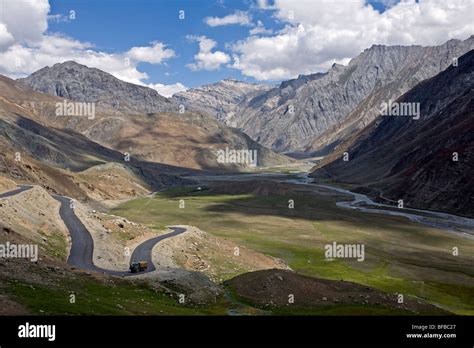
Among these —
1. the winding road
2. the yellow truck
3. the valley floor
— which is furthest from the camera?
the winding road

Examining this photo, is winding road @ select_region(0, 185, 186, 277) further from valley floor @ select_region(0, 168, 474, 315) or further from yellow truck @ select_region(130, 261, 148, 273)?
valley floor @ select_region(0, 168, 474, 315)

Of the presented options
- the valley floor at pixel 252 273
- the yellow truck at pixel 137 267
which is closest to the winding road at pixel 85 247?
the yellow truck at pixel 137 267

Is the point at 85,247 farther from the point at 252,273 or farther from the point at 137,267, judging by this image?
the point at 252,273

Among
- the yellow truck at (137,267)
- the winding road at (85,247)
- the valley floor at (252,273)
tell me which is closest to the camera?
the valley floor at (252,273)

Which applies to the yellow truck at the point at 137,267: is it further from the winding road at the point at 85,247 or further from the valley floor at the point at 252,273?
the valley floor at the point at 252,273

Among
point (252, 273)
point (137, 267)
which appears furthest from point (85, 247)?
point (252, 273)

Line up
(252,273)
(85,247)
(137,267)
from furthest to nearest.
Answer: (85,247), (252,273), (137,267)

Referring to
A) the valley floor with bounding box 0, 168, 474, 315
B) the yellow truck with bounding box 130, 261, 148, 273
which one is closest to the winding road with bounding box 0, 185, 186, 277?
the yellow truck with bounding box 130, 261, 148, 273

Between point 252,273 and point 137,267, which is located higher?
point 137,267
